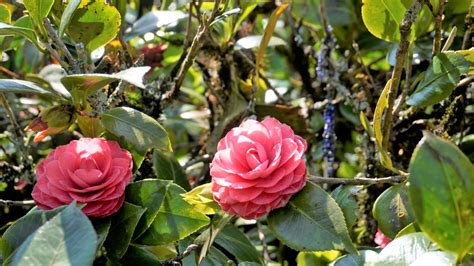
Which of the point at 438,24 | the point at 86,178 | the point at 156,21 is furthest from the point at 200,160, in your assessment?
the point at 438,24

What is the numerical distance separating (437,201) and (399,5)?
0.37 m

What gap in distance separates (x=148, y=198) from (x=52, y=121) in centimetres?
17

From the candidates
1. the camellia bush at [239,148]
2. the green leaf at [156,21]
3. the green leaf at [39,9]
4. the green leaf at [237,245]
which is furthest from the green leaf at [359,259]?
the green leaf at [156,21]

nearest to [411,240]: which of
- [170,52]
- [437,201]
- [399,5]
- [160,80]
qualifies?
[437,201]

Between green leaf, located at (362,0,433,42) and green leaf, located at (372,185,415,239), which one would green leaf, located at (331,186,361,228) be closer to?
green leaf, located at (372,185,415,239)

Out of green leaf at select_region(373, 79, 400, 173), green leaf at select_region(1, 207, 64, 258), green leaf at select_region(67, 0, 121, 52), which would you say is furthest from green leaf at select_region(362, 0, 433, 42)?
green leaf at select_region(1, 207, 64, 258)

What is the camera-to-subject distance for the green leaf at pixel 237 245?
0.98 m

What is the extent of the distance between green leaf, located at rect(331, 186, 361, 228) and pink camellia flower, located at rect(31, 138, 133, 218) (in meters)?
0.25

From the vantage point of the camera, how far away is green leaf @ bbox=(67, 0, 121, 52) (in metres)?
0.92

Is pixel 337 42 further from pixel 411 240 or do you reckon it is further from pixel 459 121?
pixel 411 240

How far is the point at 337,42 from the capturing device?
136 centimetres

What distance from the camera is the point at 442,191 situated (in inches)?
23.5

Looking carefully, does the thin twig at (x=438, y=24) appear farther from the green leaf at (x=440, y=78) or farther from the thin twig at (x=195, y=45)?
Result: the thin twig at (x=195, y=45)

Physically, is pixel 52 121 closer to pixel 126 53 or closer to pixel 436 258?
pixel 126 53
